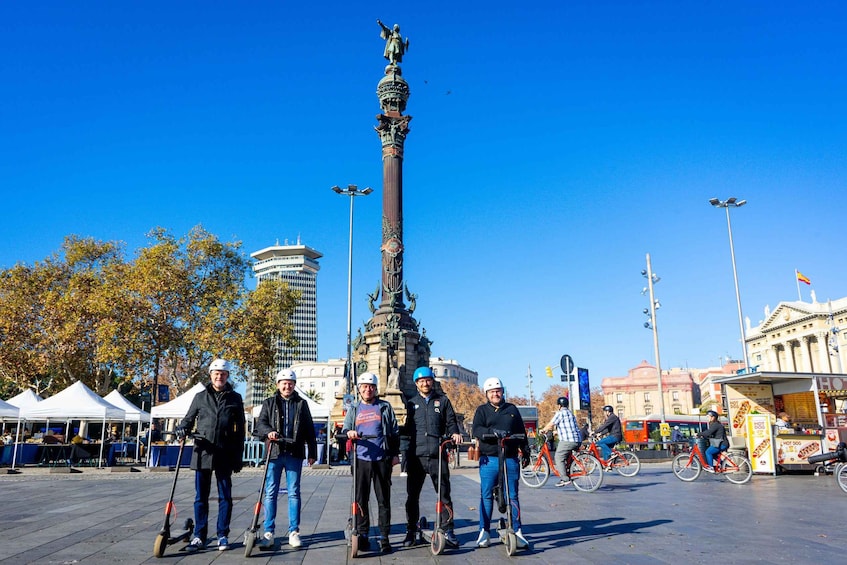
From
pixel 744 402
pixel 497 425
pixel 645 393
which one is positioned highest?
pixel 645 393

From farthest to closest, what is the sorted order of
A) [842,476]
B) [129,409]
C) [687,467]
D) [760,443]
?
[129,409]
[760,443]
[687,467]
[842,476]

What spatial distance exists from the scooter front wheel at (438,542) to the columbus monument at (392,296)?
22635 mm

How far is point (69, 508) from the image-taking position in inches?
408

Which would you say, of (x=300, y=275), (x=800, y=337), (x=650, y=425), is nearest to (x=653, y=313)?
(x=650, y=425)

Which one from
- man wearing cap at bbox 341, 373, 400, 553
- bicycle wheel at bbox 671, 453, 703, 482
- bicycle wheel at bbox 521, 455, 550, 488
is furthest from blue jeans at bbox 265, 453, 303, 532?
bicycle wheel at bbox 671, 453, 703, 482

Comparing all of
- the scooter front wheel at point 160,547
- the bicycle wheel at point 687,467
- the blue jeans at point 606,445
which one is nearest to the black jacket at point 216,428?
the scooter front wheel at point 160,547

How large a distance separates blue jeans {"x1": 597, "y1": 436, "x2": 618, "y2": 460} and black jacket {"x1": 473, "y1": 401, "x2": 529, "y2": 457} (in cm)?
796

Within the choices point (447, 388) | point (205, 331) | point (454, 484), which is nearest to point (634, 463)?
point (454, 484)

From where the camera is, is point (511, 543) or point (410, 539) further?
point (410, 539)

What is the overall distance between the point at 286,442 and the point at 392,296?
87.5 feet

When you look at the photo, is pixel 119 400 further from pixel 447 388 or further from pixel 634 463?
pixel 447 388

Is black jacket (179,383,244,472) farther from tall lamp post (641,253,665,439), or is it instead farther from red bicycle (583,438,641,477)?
tall lamp post (641,253,665,439)

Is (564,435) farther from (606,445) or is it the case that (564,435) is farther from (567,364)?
(567,364)

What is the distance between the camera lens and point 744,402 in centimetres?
2009
